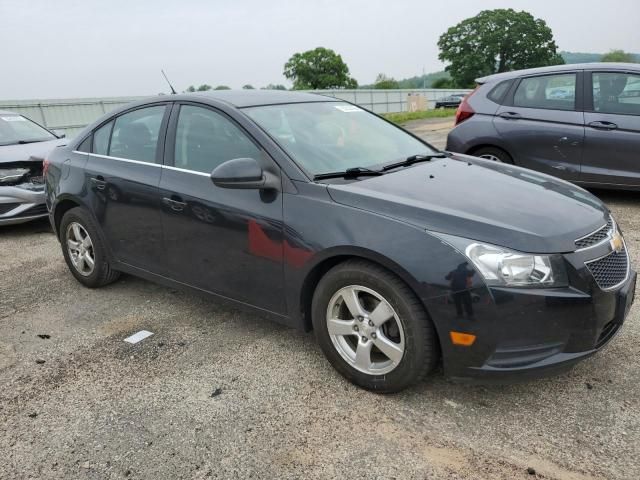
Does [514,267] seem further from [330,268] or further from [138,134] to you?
[138,134]

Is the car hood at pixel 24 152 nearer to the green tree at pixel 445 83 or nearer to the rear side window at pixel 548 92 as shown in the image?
the rear side window at pixel 548 92

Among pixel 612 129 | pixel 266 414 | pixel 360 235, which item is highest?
pixel 612 129

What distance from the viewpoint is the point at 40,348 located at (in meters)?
3.55

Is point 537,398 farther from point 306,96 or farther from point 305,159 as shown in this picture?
point 306,96

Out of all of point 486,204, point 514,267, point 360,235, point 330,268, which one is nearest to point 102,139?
point 330,268

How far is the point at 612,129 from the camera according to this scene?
19.0 ft

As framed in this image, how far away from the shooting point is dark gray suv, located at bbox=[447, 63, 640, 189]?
5.79 meters

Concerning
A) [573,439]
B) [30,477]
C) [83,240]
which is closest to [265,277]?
[30,477]

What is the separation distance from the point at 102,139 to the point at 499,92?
4634mm

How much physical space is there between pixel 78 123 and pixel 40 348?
53.2 feet

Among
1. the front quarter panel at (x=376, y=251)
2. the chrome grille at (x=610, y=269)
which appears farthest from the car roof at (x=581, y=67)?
the front quarter panel at (x=376, y=251)

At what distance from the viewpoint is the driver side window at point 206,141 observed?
3.32 m

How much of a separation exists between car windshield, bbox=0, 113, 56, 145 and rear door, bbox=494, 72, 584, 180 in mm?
5970

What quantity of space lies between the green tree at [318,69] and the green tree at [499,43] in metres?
18.1
